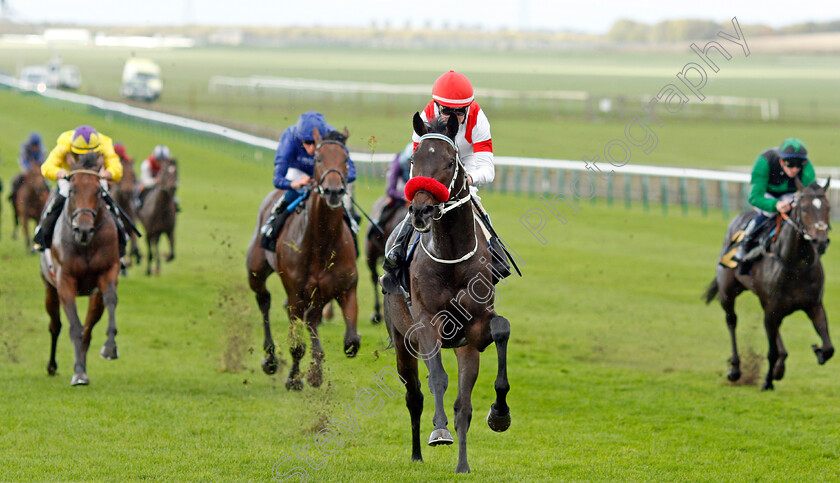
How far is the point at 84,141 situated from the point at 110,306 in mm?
1525

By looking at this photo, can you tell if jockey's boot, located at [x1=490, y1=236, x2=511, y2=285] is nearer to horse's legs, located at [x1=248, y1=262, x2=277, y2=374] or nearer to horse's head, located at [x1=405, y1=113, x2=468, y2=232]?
horse's head, located at [x1=405, y1=113, x2=468, y2=232]

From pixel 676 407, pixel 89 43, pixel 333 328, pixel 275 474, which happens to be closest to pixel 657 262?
pixel 333 328

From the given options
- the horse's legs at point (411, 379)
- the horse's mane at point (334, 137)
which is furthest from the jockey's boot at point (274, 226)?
the horse's legs at point (411, 379)

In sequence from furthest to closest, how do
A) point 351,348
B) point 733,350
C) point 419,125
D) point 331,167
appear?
1. point 733,350
2. point 351,348
3. point 331,167
4. point 419,125

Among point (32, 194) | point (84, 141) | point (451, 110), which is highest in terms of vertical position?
point (32, 194)

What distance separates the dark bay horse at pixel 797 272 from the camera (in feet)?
29.3

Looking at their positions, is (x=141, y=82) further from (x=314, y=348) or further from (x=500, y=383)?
(x=500, y=383)

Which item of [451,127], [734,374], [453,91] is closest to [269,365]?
[453,91]

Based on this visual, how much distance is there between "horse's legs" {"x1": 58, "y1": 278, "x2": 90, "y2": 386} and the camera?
8.84 m

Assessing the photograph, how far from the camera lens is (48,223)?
945 cm

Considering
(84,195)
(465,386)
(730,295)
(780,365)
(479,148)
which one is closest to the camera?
(465,386)

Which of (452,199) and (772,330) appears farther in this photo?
(772,330)

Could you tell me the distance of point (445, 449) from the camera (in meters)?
7.55

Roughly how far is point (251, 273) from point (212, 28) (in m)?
147
